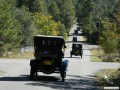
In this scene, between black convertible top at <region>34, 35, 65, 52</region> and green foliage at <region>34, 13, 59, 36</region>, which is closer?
black convertible top at <region>34, 35, 65, 52</region>

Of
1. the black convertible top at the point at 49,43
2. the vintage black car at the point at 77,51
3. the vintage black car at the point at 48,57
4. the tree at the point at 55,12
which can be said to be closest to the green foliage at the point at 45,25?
the vintage black car at the point at 77,51

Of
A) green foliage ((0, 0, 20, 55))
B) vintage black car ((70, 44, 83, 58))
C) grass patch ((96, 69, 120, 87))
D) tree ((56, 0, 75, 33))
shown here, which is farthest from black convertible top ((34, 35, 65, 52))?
tree ((56, 0, 75, 33))

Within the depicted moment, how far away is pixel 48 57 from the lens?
25.1 metres

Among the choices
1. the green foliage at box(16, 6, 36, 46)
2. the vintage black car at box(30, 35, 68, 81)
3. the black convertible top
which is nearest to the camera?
the vintage black car at box(30, 35, 68, 81)

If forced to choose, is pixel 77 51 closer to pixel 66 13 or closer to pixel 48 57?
pixel 48 57

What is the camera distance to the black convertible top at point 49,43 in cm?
2628

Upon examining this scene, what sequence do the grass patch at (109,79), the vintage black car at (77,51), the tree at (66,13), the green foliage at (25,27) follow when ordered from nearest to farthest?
the grass patch at (109,79) → the vintage black car at (77,51) → the green foliage at (25,27) → the tree at (66,13)

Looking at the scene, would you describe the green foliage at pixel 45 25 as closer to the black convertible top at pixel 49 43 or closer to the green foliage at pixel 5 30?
the green foliage at pixel 5 30

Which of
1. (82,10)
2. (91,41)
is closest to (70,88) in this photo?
(91,41)

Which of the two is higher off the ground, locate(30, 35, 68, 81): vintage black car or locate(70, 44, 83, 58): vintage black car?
locate(30, 35, 68, 81): vintage black car

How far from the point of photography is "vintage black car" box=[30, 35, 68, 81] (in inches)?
977

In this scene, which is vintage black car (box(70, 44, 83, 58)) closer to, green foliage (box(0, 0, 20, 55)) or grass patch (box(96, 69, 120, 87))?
green foliage (box(0, 0, 20, 55))

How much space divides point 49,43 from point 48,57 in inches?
67.4

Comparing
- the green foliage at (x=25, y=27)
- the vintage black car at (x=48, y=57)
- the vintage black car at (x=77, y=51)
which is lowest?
the vintage black car at (x=77, y=51)
